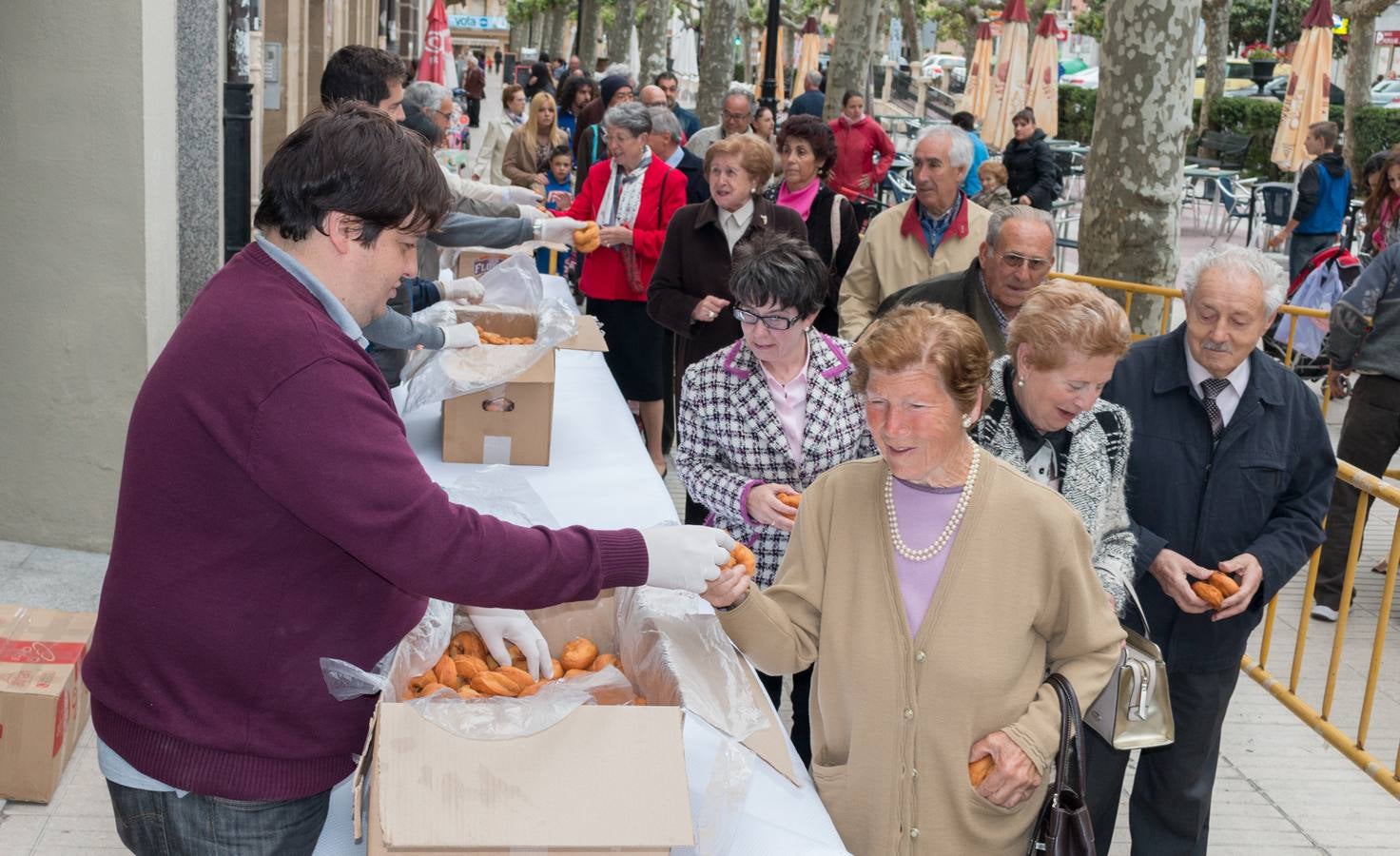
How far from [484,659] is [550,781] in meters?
0.70

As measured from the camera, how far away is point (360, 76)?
5.12m

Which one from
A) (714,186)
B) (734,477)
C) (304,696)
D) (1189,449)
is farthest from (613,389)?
(304,696)

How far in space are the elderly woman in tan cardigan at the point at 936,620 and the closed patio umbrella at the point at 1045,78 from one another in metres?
15.6

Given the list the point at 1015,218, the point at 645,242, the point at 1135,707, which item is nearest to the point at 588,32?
the point at 645,242

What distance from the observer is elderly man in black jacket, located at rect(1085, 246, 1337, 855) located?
3480mm

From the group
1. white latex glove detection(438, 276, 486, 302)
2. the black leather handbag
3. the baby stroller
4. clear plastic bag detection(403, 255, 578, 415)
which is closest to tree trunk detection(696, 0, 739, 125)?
the baby stroller

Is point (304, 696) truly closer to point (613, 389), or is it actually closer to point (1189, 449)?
point (1189, 449)

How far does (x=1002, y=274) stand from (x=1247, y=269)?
1.05 m

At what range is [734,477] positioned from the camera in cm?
373

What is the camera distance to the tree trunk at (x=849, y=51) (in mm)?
17688

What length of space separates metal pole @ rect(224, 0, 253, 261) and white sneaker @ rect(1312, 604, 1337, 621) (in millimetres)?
5206

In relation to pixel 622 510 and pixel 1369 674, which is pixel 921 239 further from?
pixel 1369 674

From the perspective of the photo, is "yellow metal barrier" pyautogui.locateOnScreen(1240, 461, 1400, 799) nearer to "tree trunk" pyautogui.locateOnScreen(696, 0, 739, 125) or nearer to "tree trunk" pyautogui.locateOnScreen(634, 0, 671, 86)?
"tree trunk" pyautogui.locateOnScreen(696, 0, 739, 125)

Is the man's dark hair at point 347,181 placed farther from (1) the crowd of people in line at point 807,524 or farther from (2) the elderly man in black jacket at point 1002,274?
(2) the elderly man in black jacket at point 1002,274
